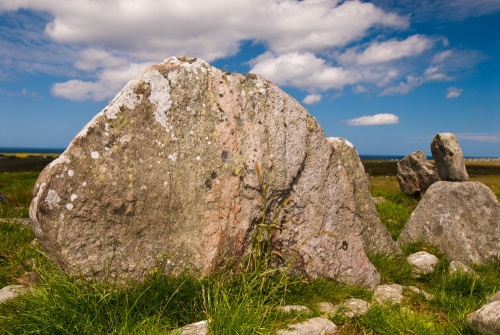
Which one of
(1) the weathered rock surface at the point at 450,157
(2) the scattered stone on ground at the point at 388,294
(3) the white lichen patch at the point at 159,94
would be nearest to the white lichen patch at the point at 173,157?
(3) the white lichen patch at the point at 159,94

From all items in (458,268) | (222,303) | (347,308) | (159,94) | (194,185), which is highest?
(159,94)

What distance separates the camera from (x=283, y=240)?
20.5 feet

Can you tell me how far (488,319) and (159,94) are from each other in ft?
16.5

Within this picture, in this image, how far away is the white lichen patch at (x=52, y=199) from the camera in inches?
202

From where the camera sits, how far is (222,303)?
15.9 feet

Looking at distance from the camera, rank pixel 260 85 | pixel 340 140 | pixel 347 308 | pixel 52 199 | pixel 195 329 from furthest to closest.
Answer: pixel 340 140 → pixel 260 85 → pixel 347 308 → pixel 52 199 → pixel 195 329

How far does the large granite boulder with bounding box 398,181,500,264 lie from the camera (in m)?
8.88

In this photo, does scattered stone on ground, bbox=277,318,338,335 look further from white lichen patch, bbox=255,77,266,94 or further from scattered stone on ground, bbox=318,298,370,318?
white lichen patch, bbox=255,77,266,94

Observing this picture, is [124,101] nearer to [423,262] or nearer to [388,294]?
[388,294]

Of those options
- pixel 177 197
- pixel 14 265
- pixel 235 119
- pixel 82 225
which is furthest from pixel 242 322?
pixel 14 265

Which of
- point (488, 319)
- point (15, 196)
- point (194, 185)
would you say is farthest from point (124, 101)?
point (15, 196)

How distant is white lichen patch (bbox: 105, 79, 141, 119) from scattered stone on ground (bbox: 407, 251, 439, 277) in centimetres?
576

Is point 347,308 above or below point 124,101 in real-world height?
below

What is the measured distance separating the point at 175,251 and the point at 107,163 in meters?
1.46
